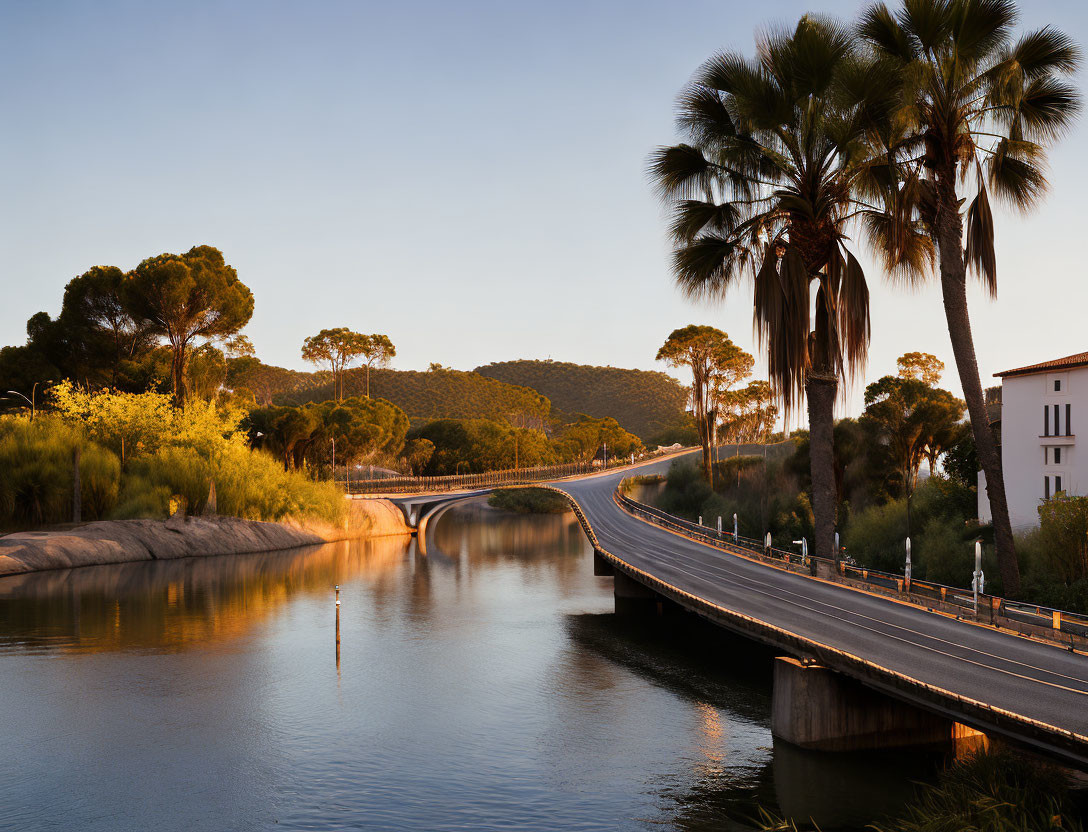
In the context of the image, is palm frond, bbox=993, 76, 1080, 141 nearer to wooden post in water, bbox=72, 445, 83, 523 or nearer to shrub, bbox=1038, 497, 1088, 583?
shrub, bbox=1038, 497, 1088, 583

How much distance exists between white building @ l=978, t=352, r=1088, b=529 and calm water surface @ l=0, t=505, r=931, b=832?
16.4 meters

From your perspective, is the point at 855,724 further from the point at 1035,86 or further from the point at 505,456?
the point at 505,456

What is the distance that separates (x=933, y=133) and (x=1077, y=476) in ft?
67.3

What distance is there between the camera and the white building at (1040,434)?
37594 millimetres

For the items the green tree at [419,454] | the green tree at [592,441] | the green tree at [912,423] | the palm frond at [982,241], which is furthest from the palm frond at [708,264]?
the green tree at [592,441]

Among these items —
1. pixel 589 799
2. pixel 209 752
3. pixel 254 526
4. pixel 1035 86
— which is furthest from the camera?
pixel 254 526

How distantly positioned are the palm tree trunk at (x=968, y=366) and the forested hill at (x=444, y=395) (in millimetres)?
132361

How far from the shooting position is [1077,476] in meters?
36.9

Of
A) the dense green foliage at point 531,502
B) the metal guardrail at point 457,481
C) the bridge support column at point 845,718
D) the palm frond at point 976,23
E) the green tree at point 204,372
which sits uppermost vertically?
the palm frond at point 976,23

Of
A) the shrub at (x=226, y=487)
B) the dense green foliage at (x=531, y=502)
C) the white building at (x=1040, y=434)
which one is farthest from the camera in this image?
the dense green foliage at (x=531, y=502)

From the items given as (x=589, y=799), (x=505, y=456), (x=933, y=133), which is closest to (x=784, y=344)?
(x=933, y=133)

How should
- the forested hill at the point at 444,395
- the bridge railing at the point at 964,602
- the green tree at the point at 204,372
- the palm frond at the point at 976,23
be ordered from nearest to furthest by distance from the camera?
the bridge railing at the point at 964,602, the palm frond at the point at 976,23, the green tree at the point at 204,372, the forested hill at the point at 444,395

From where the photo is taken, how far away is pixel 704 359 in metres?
74.9

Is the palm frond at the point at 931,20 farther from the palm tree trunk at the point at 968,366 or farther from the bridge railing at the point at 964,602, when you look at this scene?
the bridge railing at the point at 964,602
